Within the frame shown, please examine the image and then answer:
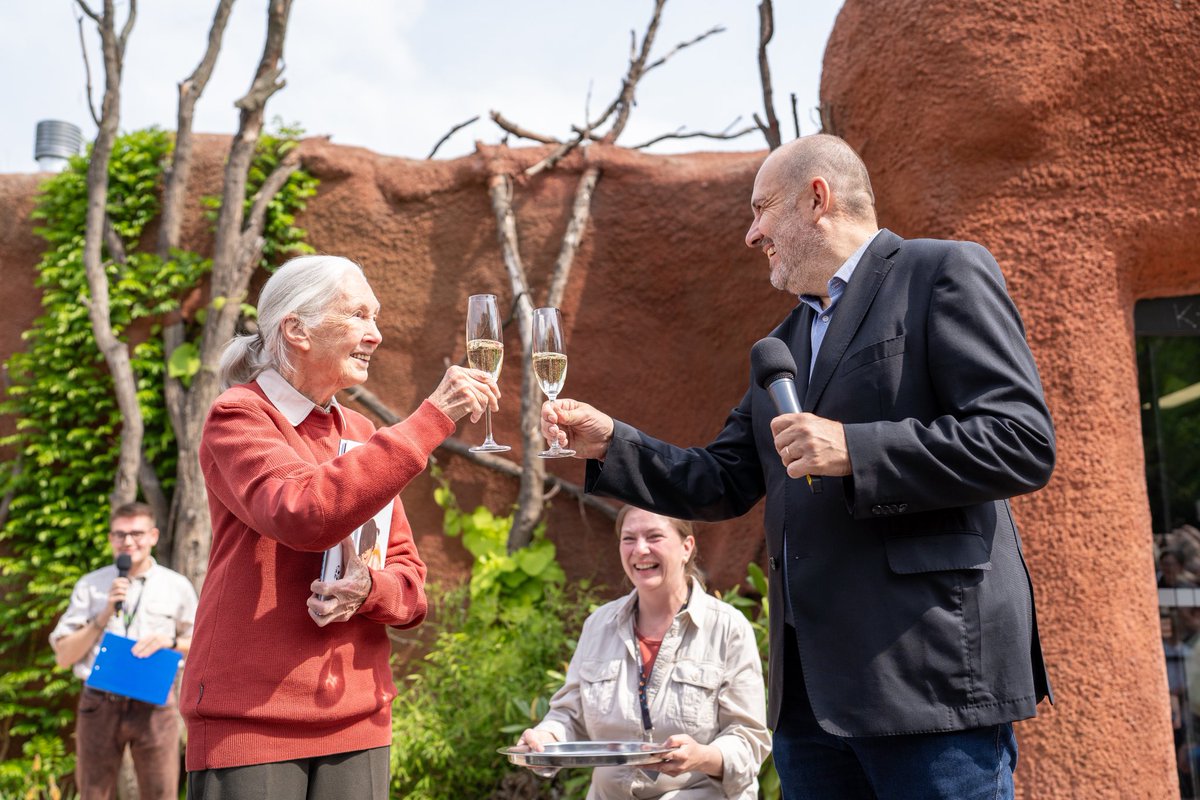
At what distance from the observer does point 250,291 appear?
6.87m

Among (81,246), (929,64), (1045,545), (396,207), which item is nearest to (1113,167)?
(929,64)

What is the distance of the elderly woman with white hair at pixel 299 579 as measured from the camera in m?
2.03

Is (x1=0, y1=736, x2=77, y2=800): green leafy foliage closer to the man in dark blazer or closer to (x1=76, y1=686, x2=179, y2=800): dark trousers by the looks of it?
(x1=76, y1=686, x2=179, y2=800): dark trousers

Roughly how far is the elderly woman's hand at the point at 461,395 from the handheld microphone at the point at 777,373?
55 centimetres

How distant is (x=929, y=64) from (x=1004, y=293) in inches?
103

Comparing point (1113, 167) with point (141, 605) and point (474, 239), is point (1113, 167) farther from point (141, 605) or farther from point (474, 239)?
point (141, 605)

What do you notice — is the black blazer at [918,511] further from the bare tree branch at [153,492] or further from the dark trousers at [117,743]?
the bare tree branch at [153,492]

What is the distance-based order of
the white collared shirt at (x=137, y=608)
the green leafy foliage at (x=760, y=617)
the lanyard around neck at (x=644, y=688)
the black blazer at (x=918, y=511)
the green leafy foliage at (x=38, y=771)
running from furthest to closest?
the green leafy foliage at (x=38, y=771), the white collared shirt at (x=137, y=608), the green leafy foliage at (x=760, y=617), the lanyard around neck at (x=644, y=688), the black blazer at (x=918, y=511)

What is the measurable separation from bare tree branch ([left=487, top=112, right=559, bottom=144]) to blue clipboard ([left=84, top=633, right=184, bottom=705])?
385 centimetres

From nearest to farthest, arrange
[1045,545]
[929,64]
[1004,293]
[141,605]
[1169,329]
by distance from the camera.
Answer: [1004,293] < [1045,545] < [929,64] < [1169,329] < [141,605]

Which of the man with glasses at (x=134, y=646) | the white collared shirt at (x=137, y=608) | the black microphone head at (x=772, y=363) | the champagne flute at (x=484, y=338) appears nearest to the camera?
the black microphone head at (x=772, y=363)

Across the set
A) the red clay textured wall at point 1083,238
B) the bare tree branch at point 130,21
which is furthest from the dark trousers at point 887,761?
the bare tree branch at point 130,21

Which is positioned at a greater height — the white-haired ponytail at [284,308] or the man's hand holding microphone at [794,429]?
the white-haired ponytail at [284,308]

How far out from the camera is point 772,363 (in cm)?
187
